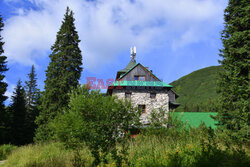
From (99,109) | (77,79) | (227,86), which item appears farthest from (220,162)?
(77,79)

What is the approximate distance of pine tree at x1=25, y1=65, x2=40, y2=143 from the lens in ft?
104

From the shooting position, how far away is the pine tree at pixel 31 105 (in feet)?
104

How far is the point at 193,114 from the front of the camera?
27.4 m

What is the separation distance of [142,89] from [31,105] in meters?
25.5

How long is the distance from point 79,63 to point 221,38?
710 inches

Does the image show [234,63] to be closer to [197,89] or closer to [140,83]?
[140,83]

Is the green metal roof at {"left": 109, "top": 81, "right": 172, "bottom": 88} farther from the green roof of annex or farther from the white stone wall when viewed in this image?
the white stone wall

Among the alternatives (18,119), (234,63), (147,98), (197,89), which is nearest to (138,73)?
(147,98)

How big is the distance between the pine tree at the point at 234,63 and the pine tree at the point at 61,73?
15.5 meters

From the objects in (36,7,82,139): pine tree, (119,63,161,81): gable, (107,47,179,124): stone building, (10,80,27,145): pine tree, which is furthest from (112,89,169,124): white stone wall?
(10,80,27,145): pine tree

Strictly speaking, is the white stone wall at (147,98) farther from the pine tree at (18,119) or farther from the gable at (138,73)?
the pine tree at (18,119)

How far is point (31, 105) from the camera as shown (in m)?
37.5

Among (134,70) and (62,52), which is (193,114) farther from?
(62,52)

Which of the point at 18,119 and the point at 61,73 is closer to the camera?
the point at 61,73
